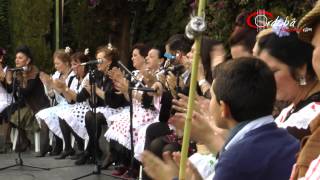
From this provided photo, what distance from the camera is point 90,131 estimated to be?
22.6 ft

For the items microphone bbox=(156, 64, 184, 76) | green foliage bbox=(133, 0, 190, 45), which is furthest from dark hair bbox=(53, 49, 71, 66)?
green foliage bbox=(133, 0, 190, 45)

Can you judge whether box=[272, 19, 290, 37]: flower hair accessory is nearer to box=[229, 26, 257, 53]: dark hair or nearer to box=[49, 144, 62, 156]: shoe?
box=[229, 26, 257, 53]: dark hair

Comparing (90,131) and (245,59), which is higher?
(245,59)

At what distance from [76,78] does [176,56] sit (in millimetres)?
2351

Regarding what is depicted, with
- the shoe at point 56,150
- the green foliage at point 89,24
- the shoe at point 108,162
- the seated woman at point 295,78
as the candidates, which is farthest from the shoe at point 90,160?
the green foliage at point 89,24

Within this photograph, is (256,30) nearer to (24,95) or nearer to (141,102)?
(141,102)

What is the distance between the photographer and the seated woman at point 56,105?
7488 millimetres

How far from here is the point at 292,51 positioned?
2.71m

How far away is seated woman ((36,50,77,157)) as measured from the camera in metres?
7.49

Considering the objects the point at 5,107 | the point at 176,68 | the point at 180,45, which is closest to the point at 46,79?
the point at 5,107

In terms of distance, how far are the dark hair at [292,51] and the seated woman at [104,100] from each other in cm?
401

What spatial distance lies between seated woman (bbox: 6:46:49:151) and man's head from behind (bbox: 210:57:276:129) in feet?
19.4

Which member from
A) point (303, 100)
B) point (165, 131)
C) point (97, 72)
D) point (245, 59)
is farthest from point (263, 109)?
point (97, 72)

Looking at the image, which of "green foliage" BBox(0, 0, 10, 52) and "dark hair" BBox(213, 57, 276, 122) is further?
"green foliage" BBox(0, 0, 10, 52)
